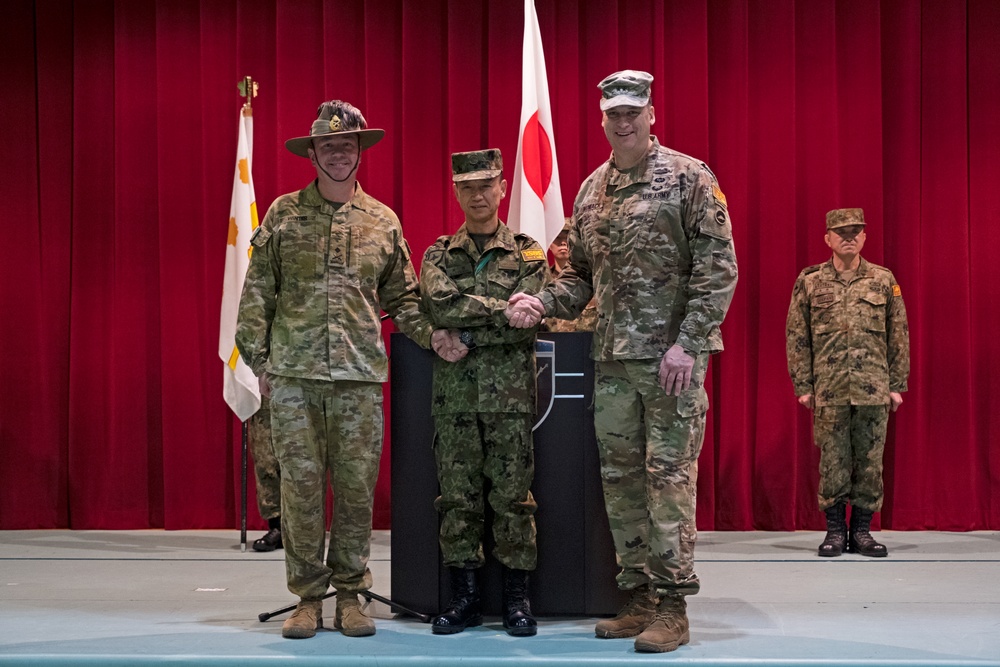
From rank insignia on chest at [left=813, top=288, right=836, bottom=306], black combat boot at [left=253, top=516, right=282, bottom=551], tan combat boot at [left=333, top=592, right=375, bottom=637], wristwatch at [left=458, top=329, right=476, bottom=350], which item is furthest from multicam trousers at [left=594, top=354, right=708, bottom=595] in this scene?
black combat boot at [left=253, top=516, right=282, bottom=551]

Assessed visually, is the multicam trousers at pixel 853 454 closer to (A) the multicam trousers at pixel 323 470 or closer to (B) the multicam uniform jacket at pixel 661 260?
(B) the multicam uniform jacket at pixel 661 260

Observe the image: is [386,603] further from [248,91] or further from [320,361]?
[248,91]

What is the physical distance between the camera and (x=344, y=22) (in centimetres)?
642

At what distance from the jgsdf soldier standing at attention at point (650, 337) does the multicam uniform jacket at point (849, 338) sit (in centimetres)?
224

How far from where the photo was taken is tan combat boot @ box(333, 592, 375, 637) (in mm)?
3668

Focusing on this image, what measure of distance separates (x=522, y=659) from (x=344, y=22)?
426 centimetres

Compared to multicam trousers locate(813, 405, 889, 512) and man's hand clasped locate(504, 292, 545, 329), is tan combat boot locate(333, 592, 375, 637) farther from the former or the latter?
multicam trousers locate(813, 405, 889, 512)

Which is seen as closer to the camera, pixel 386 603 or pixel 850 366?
pixel 386 603

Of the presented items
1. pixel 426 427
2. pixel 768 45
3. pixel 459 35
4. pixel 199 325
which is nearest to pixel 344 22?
pixel 459 35

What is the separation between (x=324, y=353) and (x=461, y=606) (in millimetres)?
973

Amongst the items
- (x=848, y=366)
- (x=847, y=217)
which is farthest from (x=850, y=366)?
(x=847, y=217)

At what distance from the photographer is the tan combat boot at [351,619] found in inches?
144

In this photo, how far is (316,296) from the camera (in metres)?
3.74

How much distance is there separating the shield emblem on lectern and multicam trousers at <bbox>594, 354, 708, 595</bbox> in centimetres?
32
